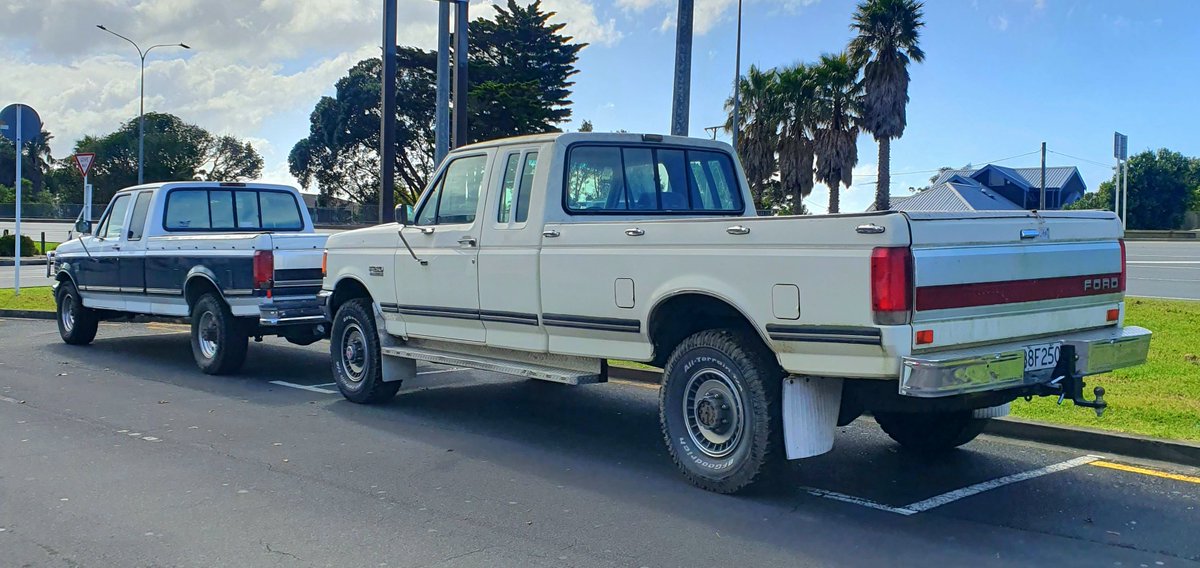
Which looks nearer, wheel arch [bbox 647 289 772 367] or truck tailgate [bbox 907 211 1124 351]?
truck tailgate [bbox 907 211 1124 351]

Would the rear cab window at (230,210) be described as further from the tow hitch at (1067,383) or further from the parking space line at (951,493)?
the tow hitch at (1067,383)

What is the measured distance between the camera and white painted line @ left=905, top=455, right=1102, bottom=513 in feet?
18.8

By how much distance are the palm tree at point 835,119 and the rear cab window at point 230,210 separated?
103 feet

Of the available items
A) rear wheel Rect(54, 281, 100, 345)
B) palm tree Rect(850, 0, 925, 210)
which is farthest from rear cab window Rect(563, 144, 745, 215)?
palm tree Rect(850, 0, 925, 210)

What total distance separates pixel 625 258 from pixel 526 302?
108cm

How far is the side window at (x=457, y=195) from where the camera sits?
7.80 m

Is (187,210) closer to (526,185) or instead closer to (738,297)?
(526,185)

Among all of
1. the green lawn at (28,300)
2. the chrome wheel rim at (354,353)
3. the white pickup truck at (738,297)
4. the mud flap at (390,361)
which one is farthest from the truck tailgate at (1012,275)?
the green lawn at (28,300)

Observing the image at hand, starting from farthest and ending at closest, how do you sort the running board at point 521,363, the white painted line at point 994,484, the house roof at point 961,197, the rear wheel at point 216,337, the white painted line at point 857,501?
the house roof at point 961,197 < the rear wheel at point 216,337 < the running board at point 521,363 < the white painted line at point 994,484 < the white painted line at point 857,501

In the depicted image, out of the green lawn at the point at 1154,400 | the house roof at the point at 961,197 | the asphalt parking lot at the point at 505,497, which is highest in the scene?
the house roof at the point at 961,197

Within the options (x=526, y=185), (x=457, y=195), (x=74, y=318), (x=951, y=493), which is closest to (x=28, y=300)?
(x=74, y=318)

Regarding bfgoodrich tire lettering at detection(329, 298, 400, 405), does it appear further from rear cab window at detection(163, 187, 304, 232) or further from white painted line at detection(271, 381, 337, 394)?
rear cab window at detection(163, 187, 304, 232)

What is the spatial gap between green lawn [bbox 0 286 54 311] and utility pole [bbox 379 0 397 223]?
5.67 m

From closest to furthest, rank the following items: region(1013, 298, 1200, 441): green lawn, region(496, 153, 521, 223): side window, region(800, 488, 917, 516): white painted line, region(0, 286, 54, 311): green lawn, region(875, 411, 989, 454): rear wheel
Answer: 1. region(800, 488, 917, 516): white painted line
2. region(875, 411, 989, 454): rear wheel
3. region(1013, 298, 1200, 441): green lawn
4. region(496, 153, 521, 223): side window
5. region(0, 286, 54, 311): green lawn
